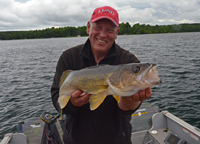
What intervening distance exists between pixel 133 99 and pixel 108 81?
0.47m

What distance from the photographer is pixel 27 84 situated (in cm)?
1727

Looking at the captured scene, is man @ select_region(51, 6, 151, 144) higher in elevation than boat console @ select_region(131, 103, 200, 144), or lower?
higher

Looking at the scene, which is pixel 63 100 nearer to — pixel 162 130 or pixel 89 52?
pixel 89 52

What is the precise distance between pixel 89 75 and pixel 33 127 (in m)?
4.00

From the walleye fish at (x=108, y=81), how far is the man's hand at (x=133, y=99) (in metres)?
0.10

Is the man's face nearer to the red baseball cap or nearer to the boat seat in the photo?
the red baseball cap

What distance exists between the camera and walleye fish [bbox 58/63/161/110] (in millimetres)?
2359

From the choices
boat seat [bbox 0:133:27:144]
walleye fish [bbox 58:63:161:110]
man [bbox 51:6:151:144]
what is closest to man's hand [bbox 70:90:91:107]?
walleye fish [bbox 58:63:161:110]

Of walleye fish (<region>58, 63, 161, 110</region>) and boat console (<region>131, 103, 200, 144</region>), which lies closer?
walleye fish (<region>58, 63, 161, 110</region>)

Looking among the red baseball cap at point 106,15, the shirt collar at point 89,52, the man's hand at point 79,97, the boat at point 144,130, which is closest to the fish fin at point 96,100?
the man's hand at point 79,97

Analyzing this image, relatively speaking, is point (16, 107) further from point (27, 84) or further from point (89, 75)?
point (89, 75)

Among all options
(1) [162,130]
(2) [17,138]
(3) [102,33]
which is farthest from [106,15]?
(1) [162,130]

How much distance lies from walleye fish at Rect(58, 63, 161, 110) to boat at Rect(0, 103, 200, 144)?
1.99 m

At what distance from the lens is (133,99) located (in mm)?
2656
